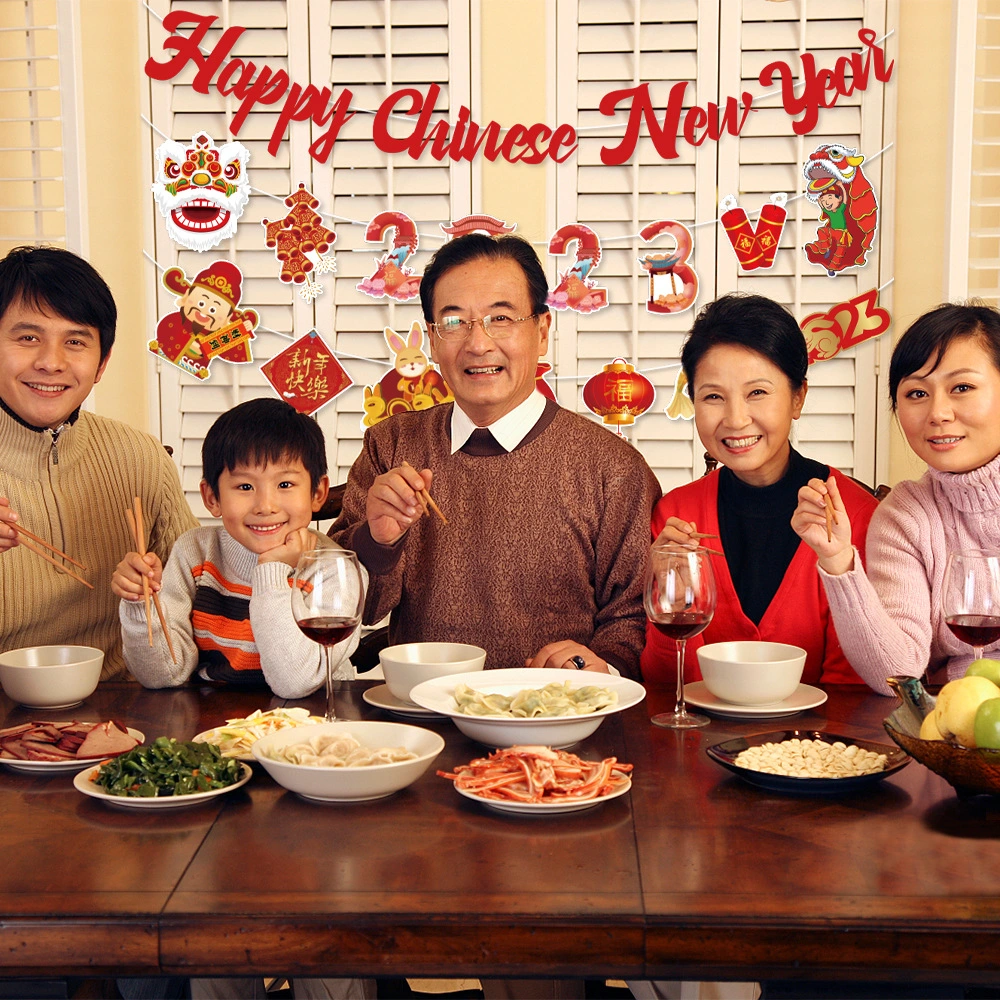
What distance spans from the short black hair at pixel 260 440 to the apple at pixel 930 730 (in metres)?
1.16

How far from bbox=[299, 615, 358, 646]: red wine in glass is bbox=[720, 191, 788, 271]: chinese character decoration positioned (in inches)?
112

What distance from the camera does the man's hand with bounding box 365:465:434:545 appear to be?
6.40ft

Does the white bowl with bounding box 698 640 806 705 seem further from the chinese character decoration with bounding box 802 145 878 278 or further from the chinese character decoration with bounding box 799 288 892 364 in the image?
the chinese character decoration with bounding box 802 145 878 278

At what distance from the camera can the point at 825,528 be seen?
1723 mm

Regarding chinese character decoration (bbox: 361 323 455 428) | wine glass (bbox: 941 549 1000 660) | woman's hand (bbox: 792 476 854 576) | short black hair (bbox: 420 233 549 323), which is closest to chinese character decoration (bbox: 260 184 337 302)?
chinese character decoration (bbox: 361 323 455 428)

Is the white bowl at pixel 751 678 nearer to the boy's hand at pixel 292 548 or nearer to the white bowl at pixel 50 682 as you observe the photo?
the boy's hand at pixel 292 548

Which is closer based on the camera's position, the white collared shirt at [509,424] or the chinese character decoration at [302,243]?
the white collared shirt at [509,424]

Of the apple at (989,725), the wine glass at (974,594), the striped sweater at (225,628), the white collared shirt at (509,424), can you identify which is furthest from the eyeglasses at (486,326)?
the apple at (989,725)

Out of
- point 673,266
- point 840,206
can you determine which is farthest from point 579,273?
point 840,206

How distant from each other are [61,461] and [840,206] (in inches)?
108

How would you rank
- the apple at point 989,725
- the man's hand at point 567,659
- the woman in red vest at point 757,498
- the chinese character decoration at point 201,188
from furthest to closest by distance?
the chinese character decoration at point 201,188
the woman in red vest at point 757,498
the man's hand at point 567,659
the apple at point 989,725

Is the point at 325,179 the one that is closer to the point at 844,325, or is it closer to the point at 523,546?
the point at 844,325

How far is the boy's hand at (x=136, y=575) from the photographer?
5.83ft

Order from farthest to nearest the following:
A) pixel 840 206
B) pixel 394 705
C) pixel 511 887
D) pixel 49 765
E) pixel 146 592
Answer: pixel 840 206
pixel 146 592
pixel 394 705
pixel 49 765
pixel 511 887
